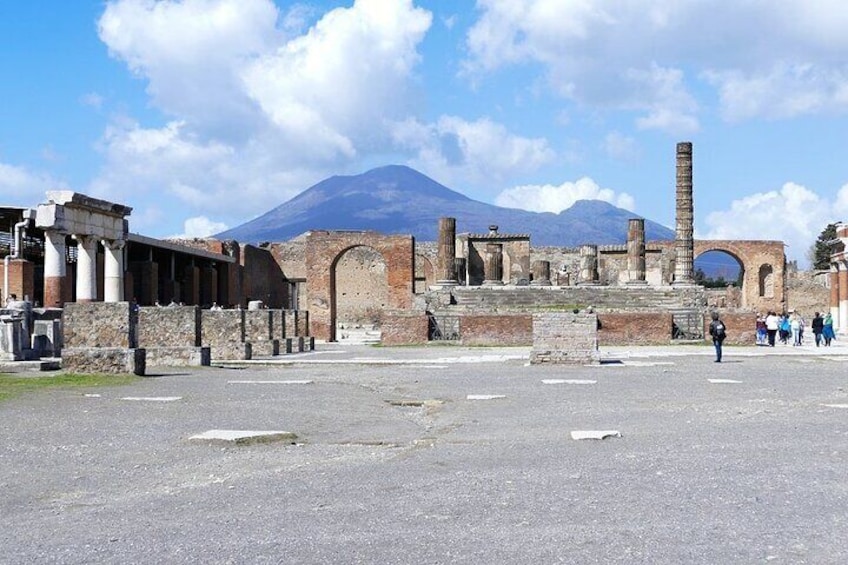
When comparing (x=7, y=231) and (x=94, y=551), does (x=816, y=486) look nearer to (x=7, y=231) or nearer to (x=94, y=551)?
(x=94, y=551)

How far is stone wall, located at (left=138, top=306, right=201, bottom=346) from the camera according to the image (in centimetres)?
2247

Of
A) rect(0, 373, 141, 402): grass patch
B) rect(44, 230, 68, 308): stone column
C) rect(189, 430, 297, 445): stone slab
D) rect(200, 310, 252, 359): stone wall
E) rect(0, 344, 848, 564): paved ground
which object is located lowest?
rect(0, 344, 848, 564): paved ground

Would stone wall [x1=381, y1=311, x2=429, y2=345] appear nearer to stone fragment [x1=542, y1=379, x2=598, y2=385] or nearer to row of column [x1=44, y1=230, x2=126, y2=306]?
row of column [x1=44, y1=230, x2=126, y2=306]

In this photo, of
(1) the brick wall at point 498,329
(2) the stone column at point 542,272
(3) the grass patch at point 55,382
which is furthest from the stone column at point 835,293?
(3) the grass patch at point 55,382

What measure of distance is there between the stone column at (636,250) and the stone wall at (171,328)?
→ 2660cm

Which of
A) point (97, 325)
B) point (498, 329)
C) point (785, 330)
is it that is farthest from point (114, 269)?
point (785, 330)

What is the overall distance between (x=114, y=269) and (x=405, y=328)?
917 cm

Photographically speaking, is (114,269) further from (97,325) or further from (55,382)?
(55,382)

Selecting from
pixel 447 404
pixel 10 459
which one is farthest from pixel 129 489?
pixel 447 404

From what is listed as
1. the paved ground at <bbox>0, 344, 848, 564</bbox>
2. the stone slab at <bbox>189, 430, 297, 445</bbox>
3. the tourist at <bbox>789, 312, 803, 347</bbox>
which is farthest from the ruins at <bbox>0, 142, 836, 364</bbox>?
the stone slab at <bbox>189, 430, 297, 445</bbox>

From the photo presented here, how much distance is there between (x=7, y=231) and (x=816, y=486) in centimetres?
3517

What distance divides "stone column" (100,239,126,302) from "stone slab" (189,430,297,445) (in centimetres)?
1722

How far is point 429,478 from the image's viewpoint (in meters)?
6.93

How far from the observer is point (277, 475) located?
23.5 feet
